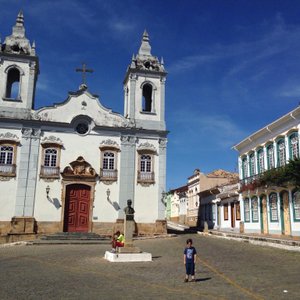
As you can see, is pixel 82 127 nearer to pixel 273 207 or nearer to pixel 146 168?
pixel 146 168

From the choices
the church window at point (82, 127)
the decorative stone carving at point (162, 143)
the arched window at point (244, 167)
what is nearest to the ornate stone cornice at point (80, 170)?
the church window at point (82, 127)

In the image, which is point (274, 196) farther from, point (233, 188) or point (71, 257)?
point (71, 257)

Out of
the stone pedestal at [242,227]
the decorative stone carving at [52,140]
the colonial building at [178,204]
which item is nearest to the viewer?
the decorative stone carving at [52,140]

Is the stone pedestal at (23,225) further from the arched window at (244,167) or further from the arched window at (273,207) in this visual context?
the arched window at (244,167)

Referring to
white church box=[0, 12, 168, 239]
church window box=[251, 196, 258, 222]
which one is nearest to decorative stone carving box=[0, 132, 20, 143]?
white church box=[0, 12, 168, 239]

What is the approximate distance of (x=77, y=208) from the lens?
23.8 metres

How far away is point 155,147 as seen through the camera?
2570cm

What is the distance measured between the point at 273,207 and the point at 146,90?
39.5 feet

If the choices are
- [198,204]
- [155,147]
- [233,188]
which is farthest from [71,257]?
[198,204]

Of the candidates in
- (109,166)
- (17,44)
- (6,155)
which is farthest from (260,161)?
(17,44)

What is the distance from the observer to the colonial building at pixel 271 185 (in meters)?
20.5

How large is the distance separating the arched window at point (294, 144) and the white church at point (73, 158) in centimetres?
827

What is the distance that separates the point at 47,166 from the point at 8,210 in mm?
3439

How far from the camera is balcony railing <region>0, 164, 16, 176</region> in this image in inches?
902
